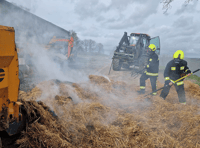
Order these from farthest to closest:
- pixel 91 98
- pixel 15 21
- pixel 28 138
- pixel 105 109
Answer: pixel 15 21
pixel 91 98
pixel 105 109
pixel 28 138

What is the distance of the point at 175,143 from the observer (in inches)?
97.3

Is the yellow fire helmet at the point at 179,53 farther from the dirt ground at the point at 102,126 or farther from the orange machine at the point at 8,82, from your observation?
the orange machine at the point at 8,82

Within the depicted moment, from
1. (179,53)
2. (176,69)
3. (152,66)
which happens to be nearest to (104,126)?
(176,69)

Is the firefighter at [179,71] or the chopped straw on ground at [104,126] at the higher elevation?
the firefighter at [179,71]

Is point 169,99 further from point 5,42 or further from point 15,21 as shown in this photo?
point 15,21

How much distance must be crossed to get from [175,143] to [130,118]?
113 centimetres

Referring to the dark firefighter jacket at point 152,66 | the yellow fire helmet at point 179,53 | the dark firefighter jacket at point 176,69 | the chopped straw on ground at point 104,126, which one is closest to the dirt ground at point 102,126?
the chopped straw on ground at point 104,126

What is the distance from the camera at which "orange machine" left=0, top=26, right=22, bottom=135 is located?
1544 millimetres

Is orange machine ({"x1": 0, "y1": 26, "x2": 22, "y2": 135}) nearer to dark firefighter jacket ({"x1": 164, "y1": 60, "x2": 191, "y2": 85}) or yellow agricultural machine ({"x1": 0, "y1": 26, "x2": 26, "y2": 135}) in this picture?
yellow agricultural machine ({"x1": 0, "y1": 26, "x2": 26, "y2": 135})

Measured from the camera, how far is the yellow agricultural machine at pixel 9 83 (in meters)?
1.55

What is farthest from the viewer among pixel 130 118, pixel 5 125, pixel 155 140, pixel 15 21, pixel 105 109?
pixel 15 21

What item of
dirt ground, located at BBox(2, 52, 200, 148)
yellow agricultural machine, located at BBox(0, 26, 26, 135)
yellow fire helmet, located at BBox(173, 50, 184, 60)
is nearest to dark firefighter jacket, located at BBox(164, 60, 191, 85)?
yellow fire helmet, located at BBox(173, 50, 184, 60)

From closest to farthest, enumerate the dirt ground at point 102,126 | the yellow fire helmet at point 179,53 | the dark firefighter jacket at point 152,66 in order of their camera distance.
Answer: the dirt ground at point 102,126
the yellow fire helmet at point 179,53
the dark firefighter jacket at point 152,66

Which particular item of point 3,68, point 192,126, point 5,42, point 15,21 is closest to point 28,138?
point 3,68
